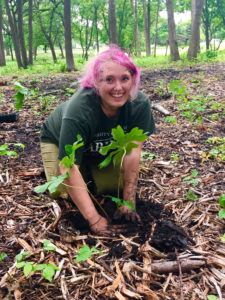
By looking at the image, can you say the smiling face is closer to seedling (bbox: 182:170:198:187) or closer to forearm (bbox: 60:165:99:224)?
forearm (bbox: 60:165:99:224)

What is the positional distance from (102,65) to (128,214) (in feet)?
3.56

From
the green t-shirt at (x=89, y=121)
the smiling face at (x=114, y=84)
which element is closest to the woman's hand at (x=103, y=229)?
the green t-shirt at (x=89, y=121)

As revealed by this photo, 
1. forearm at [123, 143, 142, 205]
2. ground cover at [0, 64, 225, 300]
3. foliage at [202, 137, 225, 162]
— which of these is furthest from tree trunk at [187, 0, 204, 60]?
forearm at [123, 143, 142, 205]

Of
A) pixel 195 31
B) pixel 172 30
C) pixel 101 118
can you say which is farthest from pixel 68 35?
pixel 101 118

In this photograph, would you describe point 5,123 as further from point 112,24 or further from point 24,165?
point 112,24

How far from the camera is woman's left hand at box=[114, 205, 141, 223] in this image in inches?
79.6

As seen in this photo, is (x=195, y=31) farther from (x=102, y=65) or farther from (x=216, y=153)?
(x=102, y=65)

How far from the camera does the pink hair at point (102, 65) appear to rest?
1.84 meters

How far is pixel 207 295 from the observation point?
4.73 feet

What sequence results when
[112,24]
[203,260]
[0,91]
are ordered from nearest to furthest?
[203,260] < [0,91] < [112,24]

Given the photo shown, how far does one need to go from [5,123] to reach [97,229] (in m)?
3.11

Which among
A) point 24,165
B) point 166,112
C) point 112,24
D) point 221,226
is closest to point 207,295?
A: point 221,226

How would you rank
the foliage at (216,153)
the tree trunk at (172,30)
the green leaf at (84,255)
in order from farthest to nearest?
the tree trunk at (172,30)
the foliage at (216,153)
the green leaf at (84,255)

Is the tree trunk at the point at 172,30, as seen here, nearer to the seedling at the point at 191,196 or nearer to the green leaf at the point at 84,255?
the seedling at the point at 191,196
